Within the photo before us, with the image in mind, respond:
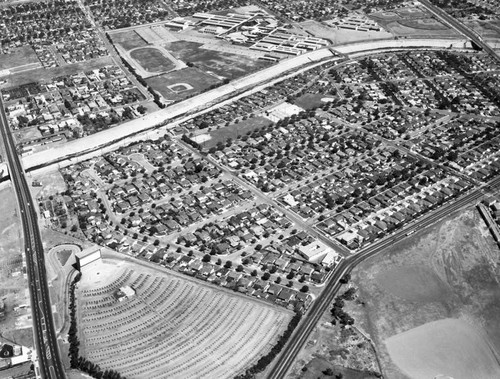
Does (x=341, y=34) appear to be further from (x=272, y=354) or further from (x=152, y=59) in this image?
(x=272, y=354)

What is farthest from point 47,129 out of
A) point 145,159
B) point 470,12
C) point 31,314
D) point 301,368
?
point 470,12

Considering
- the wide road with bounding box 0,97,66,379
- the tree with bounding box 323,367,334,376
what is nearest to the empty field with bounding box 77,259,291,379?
the wide road with bounding box 0,97,66,379

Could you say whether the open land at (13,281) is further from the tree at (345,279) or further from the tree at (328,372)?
the tree at (345,279)

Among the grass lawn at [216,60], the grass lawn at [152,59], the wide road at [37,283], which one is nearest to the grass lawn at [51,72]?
the grass lawn at [152,59]

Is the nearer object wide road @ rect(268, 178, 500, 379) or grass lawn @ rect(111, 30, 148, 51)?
wide road @ rect(268, 178, 500, 379)

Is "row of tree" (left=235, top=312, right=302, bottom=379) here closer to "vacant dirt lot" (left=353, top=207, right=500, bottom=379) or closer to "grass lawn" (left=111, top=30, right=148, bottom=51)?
"vacant dirt lot" (left=353, top=207, right=500, bottom=379)

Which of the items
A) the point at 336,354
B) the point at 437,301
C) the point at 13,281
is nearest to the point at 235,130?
the point at 13,281
